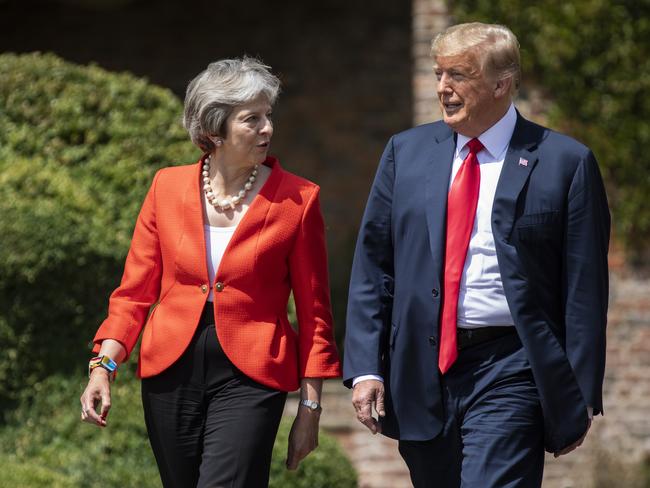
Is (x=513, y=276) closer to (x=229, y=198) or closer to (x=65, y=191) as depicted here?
(x=229, y=198)

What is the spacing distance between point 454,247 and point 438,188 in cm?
21

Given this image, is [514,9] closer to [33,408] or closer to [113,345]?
[33,408]

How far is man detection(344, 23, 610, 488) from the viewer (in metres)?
3.82

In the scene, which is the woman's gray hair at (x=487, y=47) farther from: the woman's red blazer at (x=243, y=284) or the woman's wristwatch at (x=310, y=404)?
the woman's wristwatch at (x=310, y=404)

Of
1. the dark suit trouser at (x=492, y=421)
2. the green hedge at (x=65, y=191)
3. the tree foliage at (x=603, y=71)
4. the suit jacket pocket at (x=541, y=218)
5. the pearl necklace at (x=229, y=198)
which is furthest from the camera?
the tree foliage at (x=603, y=71)

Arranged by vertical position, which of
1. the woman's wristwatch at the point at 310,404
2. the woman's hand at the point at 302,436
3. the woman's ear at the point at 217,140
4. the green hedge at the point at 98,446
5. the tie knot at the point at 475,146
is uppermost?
the woman's ear at the point at 217,140

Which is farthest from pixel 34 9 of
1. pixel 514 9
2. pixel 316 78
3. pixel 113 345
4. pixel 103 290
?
pixel 113 345

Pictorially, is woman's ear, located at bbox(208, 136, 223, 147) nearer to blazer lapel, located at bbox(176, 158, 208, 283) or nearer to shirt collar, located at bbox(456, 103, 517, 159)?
blazer lapel, located at bbox(176, 158, 208, 283)

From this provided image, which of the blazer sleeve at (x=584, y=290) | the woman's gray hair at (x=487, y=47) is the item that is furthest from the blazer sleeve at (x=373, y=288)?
the blazer sleeve at (x=584, y=290)

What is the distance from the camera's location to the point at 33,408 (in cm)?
578

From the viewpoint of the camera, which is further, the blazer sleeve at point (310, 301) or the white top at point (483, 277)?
the blazer sleeve at point (310, 301)

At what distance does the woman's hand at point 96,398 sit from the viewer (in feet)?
12.9

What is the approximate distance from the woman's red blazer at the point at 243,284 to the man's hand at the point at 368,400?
131mm

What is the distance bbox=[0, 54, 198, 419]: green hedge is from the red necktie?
7.73ft
